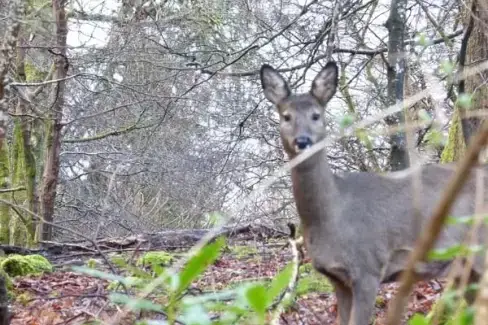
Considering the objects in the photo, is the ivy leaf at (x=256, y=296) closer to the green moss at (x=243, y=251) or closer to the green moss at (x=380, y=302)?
the green moss at (x=380, y=302)

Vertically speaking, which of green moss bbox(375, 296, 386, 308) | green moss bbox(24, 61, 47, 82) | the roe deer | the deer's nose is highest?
green moss bbox(24, 61, 47, 82)

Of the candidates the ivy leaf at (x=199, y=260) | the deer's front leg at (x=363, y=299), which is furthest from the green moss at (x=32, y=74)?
the ivy leaf at (x=199, y=260)

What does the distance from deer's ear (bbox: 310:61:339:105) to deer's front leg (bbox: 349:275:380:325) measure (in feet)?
4.12

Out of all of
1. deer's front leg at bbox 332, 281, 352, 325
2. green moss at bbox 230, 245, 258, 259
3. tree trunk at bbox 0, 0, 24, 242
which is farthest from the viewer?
green moss at bbox 230, 245, 258, 259

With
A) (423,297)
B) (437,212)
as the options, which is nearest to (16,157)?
(423,297)

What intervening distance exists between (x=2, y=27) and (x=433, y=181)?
18.3ft

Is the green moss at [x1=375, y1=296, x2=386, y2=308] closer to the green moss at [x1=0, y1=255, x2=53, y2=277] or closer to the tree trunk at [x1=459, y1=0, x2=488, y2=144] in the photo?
the tree trunk at [x1=459, y1=0, x2=488, y2=144]

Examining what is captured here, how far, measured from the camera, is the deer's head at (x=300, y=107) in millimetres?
5184

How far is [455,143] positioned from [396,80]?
36.5 inches

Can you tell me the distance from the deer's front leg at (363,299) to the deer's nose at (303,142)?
827 mm

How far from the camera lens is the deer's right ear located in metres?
5.71

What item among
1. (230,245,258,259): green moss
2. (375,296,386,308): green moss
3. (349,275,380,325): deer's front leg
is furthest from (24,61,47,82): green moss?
(349,275,380,325): deer's front leg

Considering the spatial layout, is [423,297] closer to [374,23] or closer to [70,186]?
[374,23]

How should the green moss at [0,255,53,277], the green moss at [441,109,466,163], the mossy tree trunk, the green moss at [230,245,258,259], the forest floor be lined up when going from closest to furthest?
the forest floor → the mossy tree trunk → the green moss at [441,109,466,163] → the green moss at [0,255,53,277] → the green moss at [230,245,258,259]
